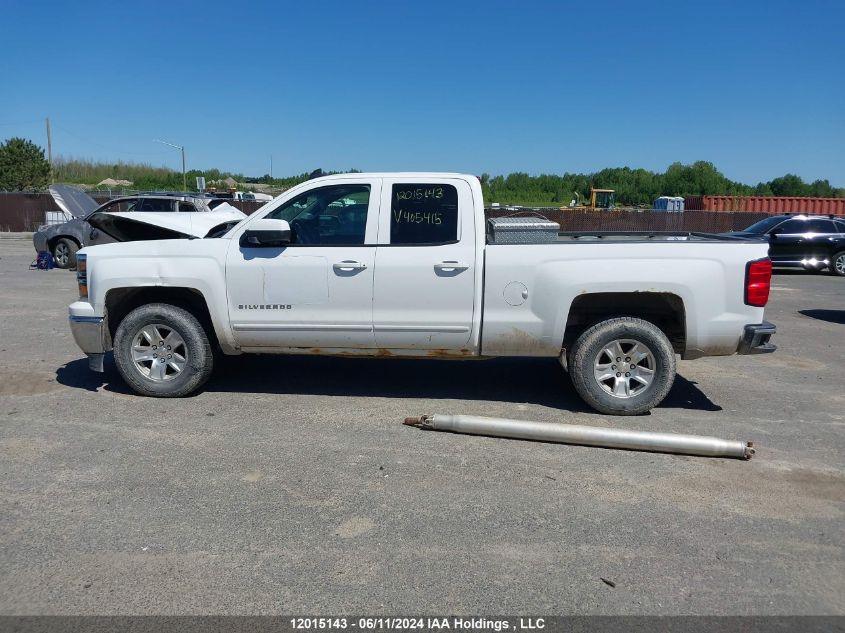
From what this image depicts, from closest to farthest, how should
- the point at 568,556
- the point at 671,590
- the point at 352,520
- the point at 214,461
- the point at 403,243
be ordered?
the point at 671,590, the point at 568,556, the point at 352,520, the point at 214,461, the point at 403,243

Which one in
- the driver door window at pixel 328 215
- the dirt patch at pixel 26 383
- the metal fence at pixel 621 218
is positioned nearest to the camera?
the driver door window at pixel 328 215

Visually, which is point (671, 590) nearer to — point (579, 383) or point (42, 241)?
→ point (579, 383)

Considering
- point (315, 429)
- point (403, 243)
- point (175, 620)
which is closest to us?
point (175, 620)

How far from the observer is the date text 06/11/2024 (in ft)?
9.73

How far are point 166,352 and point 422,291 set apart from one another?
2.31 metres

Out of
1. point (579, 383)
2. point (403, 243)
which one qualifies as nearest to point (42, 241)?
point (403, 243)

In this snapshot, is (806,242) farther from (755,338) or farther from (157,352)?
(157,352)

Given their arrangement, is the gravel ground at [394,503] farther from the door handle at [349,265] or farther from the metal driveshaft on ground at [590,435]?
the door handle at [349,265]

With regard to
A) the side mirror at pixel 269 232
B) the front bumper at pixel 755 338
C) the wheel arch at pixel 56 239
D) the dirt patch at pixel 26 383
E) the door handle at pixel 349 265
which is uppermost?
the side mirror at pixel 269 232

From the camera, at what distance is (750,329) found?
18.0ft

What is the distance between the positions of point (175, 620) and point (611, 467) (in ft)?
9.65

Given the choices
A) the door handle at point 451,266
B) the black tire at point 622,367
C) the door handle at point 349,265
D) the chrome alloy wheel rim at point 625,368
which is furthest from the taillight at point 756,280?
the door handle at point 349,265

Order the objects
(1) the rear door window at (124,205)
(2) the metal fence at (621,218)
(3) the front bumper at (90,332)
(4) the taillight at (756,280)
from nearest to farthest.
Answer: (4) the taillight at (756,280) → (3) the front bumper at (90,332) → (1) the rear door window at (124,205) → (2) the metal fence at (621,218)

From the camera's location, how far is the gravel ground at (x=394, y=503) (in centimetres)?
323
